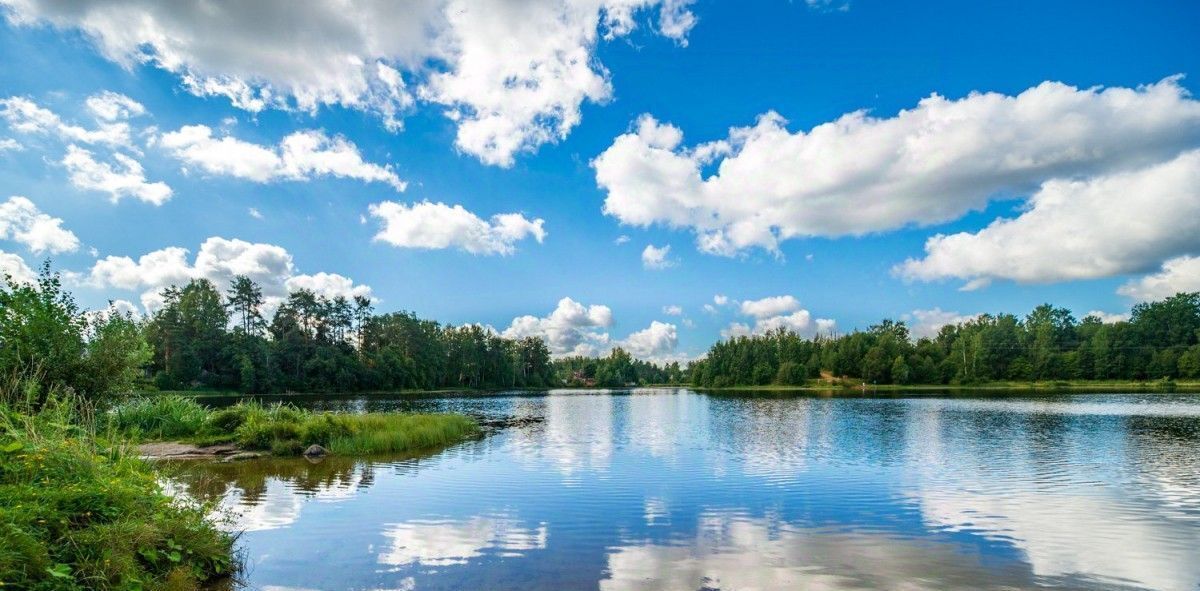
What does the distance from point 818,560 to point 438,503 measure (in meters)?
11.5

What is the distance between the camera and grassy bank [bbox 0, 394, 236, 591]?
27.1ft

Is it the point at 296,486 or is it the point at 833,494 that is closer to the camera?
the point at 833,494

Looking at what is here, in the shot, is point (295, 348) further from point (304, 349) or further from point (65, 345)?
point (65, 345)

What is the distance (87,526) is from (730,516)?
46.9 ft

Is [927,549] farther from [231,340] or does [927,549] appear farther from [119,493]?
[231,340]

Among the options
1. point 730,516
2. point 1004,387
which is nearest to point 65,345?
point 730,516

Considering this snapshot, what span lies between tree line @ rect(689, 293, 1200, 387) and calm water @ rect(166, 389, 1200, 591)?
148396 millimetres

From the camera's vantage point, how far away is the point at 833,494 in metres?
20.4

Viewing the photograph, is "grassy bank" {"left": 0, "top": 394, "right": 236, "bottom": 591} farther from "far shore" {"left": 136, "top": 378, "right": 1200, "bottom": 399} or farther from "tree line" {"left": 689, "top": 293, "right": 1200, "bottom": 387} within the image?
"tree line" {"left": 689, "top": 293, "right": 1200, "bottom": 387}

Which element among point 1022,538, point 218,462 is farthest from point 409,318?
point 1022,538

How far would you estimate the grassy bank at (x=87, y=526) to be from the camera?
826 cm

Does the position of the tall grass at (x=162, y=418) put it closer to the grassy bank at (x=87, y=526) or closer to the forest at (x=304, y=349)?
the forest at (x=304, y=349)

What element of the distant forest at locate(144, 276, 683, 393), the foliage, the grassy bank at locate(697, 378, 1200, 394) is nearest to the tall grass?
the foliage

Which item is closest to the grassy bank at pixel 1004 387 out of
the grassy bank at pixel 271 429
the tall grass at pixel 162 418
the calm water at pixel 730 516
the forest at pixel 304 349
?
the forest at pixel 304 349
